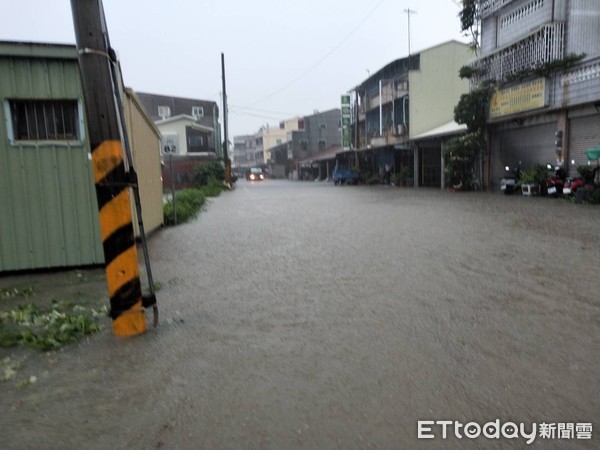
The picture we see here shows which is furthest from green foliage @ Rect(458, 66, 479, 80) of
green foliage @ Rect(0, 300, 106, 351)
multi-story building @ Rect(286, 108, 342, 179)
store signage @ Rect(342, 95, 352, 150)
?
multi-story building @ Rect(286, 108, 342, 179)

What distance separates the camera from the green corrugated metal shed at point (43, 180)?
665 centimetres

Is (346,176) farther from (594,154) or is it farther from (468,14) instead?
(594,154)

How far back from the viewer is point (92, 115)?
4.15m

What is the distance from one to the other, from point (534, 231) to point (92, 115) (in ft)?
28.6

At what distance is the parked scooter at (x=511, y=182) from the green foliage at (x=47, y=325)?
19.2 meters

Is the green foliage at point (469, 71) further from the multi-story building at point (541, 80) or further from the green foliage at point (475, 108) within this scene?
the green foliage at point (475, 108)

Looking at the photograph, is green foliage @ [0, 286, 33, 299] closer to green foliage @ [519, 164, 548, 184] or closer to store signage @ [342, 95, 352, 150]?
green foliage @ [519, 164, 548, 184]

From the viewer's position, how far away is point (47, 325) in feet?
15.7

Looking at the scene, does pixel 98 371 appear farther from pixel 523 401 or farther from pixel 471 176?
pixel 471 176

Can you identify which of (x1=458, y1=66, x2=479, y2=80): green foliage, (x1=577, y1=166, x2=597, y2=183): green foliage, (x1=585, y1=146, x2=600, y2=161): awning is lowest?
(x1=577, y1=166, x2=597, y2=183): green foliage

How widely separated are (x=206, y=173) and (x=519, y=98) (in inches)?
924

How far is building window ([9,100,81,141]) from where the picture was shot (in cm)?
689

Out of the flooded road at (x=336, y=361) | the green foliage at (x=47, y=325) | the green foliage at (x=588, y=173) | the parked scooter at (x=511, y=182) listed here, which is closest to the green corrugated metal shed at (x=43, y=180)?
the flooded road at (x=336, y=361)

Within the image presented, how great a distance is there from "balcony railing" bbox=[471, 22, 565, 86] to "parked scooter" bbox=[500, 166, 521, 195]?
4.05 metres
